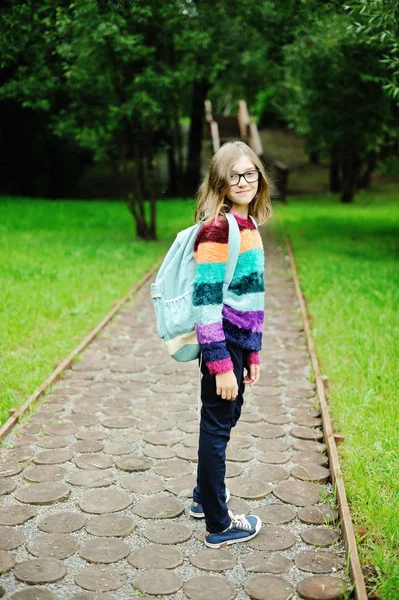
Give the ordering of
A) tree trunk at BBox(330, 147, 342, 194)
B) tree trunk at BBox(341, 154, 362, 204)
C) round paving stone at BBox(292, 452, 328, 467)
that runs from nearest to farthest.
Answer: round paving stone at BBox(292, 452, 328, 467) → tree trunk at BBox(341, 154, 362, 204) → tree trunk at BBox(330, 147, 342, 194)

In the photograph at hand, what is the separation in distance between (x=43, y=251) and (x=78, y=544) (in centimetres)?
936

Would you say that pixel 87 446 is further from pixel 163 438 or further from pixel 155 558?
pixel 155 558

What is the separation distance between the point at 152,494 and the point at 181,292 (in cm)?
130

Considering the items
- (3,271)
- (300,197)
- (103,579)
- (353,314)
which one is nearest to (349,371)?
(353,314)

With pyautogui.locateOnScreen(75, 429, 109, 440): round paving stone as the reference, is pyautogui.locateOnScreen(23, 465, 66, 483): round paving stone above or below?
above

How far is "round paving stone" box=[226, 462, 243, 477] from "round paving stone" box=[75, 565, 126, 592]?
1.15 m

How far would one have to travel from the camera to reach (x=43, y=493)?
361 cm

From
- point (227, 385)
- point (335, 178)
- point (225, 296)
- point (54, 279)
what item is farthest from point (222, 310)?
point (335, 178)

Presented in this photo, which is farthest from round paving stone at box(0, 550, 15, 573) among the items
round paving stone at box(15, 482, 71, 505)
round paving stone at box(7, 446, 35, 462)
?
round paving stone at box(7, 446, 35, 462)

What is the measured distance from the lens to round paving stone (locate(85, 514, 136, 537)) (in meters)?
3.23

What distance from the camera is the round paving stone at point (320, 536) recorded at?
3160 millimetres

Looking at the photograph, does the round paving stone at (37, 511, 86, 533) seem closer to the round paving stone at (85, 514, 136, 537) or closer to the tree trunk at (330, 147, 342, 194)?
the round paving stone at (85, 514, 136, 537)

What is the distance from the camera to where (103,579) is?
284cm

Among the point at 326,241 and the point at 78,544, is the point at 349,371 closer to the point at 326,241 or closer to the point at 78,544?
the point at 78,544
